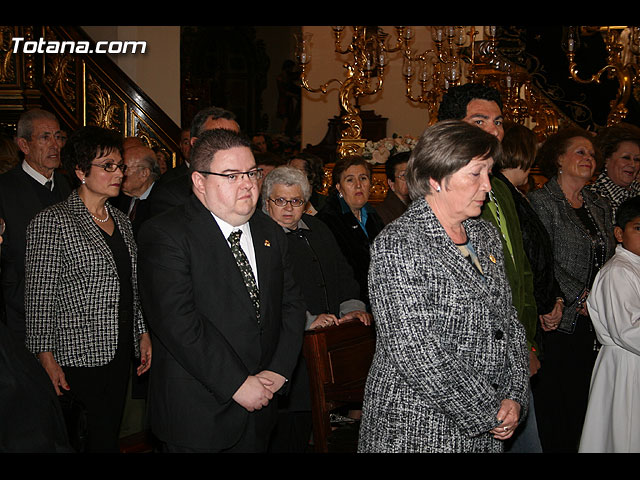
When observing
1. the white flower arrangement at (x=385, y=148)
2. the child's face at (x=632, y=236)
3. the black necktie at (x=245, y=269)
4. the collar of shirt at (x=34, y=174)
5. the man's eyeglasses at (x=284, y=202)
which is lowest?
the black necktie at (x=245, y=269)

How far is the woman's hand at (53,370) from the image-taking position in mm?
3223

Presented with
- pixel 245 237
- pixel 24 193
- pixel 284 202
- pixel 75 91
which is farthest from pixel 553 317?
pixel 75 91

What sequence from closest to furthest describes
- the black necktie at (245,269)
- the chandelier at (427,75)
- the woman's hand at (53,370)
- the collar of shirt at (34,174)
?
the black necktie at (245,269) < the woman's hand at (53,370) < the collar of shirt at (34,174) < the chandelier at (427,75)

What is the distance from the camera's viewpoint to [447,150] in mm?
2357

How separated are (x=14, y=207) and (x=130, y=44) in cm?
520

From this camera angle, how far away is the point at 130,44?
8.84m

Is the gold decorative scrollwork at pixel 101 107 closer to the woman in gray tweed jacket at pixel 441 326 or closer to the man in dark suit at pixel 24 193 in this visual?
the man in dark suit at pixel 24 193

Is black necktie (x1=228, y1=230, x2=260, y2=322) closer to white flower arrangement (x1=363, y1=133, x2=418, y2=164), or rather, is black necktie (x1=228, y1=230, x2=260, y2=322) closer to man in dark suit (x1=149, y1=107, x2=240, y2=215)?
man in dark suit (x1=149, y1=107, x2=240, y2=215)

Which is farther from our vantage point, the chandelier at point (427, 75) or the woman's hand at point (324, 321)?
the chandelier at point (427, 75)

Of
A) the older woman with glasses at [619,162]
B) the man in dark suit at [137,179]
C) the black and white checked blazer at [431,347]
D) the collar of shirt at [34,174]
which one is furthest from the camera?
the man in dark suit at [137,179]

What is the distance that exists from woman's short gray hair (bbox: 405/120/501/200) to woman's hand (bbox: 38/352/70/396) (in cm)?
184

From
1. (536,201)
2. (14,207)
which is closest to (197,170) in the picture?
(14,207)

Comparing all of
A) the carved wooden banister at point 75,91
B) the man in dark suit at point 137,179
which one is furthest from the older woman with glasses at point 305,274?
the carved wooden banister at point 75,91

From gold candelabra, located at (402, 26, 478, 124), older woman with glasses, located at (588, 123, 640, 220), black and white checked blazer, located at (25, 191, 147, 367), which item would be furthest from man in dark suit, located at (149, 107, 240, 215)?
gold candelabra, located at (402, 26, 478, 124)
